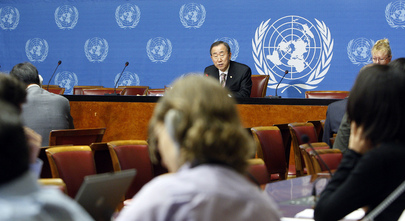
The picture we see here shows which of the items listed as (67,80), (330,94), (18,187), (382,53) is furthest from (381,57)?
(67,80)

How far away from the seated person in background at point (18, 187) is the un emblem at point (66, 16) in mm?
9757

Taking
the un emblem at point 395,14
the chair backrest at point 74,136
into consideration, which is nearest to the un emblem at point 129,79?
the un emblem at point 395,14

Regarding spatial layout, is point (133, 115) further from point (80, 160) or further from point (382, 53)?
point (80, 160)

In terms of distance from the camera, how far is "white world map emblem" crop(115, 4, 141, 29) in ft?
32.5

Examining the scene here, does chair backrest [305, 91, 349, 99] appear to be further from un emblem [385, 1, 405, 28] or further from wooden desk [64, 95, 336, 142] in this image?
un emblem [385, 1, 405, 28]

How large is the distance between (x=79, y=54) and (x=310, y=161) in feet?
26.6

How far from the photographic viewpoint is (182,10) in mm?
9602

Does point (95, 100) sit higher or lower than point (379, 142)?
lower

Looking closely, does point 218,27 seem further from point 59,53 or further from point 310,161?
point 310,161

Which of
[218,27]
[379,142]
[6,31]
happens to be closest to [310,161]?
[379,142]

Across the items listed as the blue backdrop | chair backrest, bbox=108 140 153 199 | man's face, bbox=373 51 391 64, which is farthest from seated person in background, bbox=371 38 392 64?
the blue backdrop

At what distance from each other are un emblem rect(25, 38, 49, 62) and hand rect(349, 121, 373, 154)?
946 centimetres

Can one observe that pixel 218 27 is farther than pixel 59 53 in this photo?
No

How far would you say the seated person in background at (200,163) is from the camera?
104 centimetres
